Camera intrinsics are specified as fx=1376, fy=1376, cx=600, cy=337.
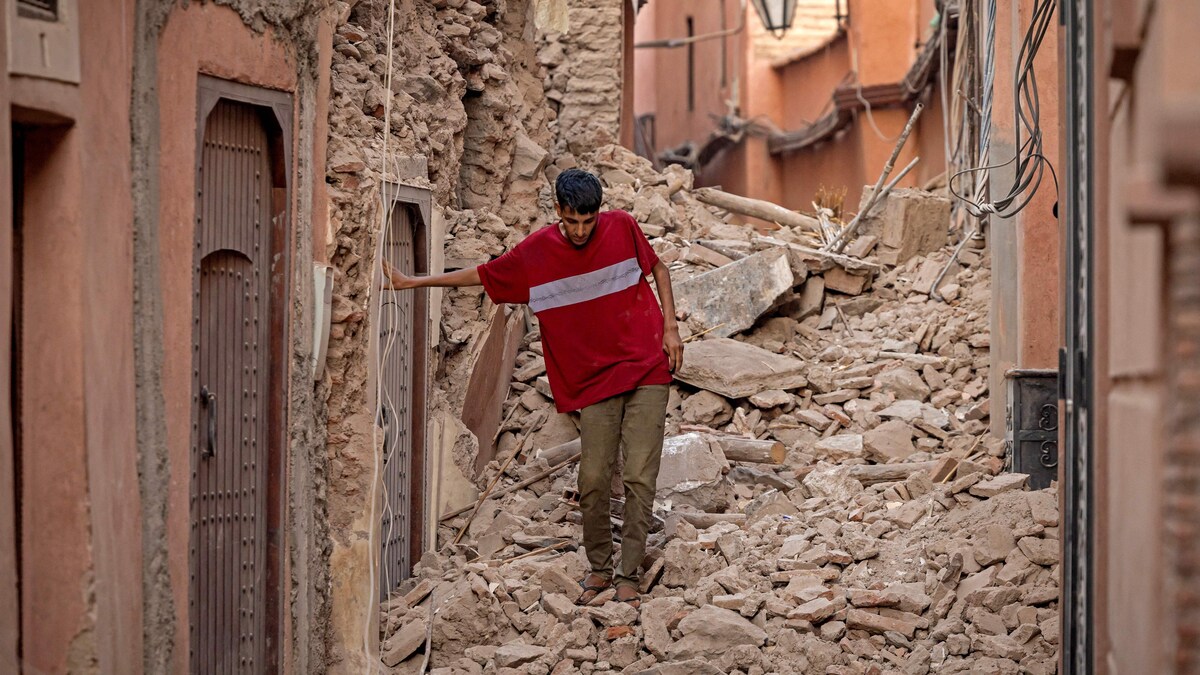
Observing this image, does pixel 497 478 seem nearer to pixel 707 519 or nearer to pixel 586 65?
pixel 707 519

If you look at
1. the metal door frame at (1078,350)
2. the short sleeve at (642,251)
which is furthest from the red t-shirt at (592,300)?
the metal door frame at (1078,350)

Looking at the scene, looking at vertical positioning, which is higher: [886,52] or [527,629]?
[886,52]

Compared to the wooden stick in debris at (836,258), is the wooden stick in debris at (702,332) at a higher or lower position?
lower

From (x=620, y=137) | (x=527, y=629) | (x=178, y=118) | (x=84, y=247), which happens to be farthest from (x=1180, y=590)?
(x=620, y=137)

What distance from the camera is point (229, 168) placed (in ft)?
16.7

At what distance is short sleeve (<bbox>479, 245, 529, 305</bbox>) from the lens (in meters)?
6.50

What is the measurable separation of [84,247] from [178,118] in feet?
2.78

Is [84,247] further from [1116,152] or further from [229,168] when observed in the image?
[1116,152]

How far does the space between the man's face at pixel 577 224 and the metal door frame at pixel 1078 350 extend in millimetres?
2455

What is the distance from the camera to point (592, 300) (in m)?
6.58

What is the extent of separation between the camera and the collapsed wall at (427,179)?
599 cm

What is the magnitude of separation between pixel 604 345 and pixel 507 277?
570 millimetres

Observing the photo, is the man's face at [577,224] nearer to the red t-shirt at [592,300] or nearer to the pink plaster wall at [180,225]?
the red t-shirt at [592,300]

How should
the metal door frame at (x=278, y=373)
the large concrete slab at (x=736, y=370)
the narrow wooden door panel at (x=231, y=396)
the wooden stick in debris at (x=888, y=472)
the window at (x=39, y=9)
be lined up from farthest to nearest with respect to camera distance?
the large concrete slab at (x=736, y=370) → the wooden stick in debris at (x=888, y=472) → the metal door frame at (x=278, y=373) → the narrow wooden door panel at (x=231, y=396) → the window at (x=39, y=9)
